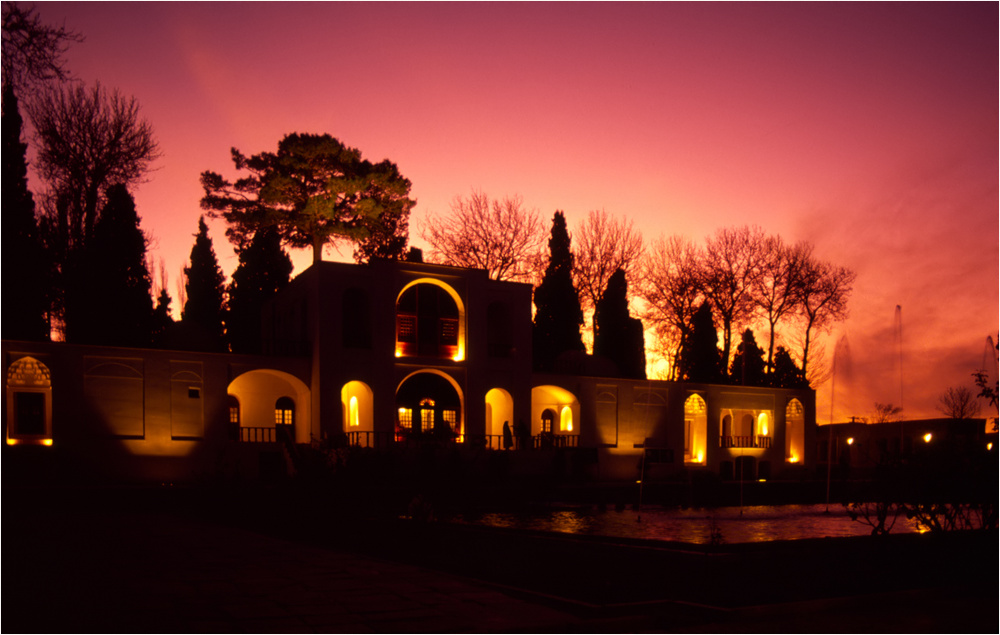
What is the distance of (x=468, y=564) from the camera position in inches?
343

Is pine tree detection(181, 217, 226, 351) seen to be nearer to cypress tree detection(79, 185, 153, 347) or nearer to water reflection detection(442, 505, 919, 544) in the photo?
cypress tree detection(79, 185, 153, 347)

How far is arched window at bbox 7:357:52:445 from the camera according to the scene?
24.4 metres

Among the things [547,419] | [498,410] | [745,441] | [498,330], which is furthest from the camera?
[745,441]

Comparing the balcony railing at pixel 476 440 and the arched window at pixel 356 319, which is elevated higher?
the arched window at pixel 356 319

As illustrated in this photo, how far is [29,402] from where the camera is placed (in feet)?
80.8

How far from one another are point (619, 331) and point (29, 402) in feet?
86.2

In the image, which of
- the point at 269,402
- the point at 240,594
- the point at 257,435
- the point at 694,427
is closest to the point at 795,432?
the point at 694,427

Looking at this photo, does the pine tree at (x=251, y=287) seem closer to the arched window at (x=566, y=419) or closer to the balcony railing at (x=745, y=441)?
the arched window at (x=566, y=419)

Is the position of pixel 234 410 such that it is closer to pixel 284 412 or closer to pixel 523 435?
pixel 284 412

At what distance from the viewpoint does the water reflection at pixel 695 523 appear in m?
14.1

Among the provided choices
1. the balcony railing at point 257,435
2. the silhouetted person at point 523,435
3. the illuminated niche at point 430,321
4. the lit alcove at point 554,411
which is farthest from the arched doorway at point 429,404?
the balcony railing at point 257,435

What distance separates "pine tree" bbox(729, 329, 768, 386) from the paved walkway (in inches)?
1497

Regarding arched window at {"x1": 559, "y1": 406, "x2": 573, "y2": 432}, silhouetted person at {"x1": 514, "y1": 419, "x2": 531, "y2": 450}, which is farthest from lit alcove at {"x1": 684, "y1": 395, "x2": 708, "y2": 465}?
silhouetted person at {"x1": 514, "y1": 419, "x2": 531, "y2": 450}

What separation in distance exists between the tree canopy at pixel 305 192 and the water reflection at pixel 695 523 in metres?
20.6
